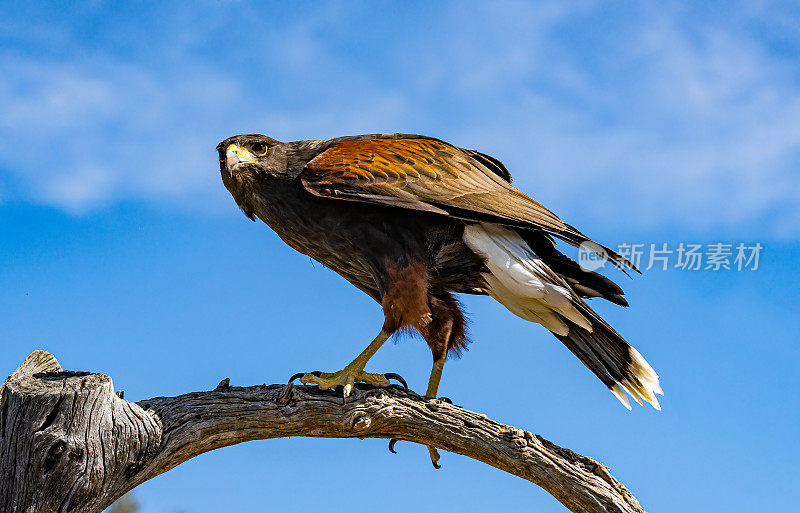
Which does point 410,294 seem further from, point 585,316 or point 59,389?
point 59,389

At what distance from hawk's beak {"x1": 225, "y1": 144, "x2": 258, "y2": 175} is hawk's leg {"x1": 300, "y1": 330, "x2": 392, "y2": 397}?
4.64ft

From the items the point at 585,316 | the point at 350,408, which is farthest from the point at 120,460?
the point at 585,316

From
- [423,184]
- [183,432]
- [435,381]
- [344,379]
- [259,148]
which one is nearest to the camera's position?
[183,432]

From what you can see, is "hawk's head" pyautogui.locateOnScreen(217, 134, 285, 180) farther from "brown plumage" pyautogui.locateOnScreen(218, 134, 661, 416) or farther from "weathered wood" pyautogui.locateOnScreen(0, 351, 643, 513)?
"weathered wood" pyautogui.locateOnScreen(0, 351, 643, 513)

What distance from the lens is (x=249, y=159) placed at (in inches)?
194

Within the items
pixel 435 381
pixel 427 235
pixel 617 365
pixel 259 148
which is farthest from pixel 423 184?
pixel 617 365

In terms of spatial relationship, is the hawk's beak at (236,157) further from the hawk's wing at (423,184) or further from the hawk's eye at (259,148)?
the hawk's wing at (423,184)

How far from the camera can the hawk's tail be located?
15.8 ft

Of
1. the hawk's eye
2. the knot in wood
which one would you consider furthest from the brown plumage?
the knot in wood

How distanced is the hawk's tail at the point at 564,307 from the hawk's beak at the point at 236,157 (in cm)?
149

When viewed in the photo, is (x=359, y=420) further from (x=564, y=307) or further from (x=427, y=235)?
(x=564, y=307)

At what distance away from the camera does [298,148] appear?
511 cm

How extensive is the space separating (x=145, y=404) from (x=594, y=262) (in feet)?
9.66

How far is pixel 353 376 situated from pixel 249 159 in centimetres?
156
